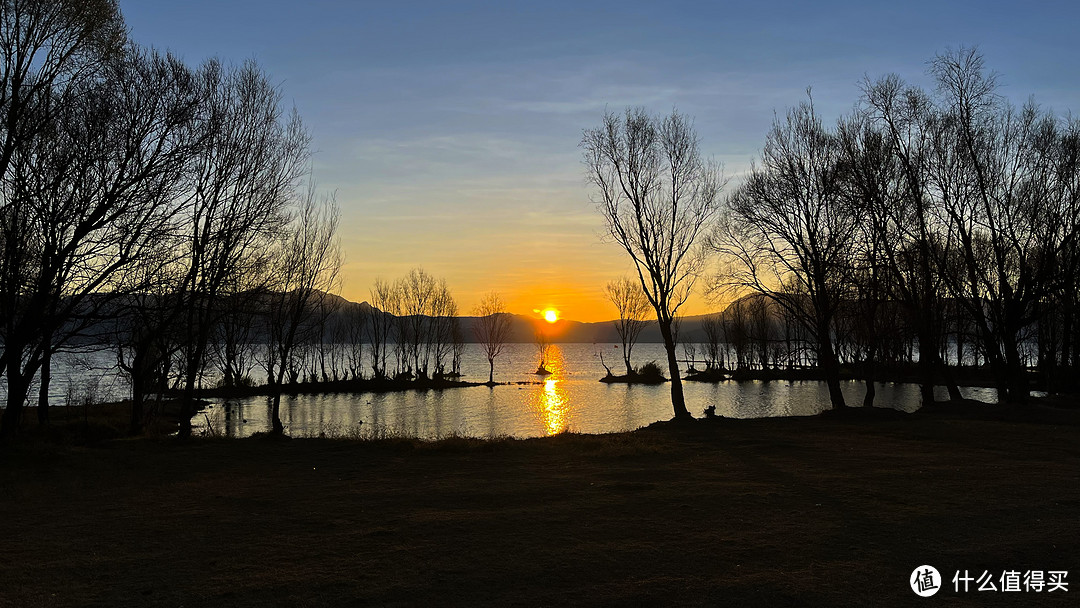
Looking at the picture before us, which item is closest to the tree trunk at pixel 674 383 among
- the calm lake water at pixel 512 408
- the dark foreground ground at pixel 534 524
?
the calm lake water at pixel 512 408

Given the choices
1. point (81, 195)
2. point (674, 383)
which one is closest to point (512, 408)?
point (674, 383)

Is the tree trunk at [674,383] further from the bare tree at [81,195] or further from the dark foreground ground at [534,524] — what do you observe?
the bare tree at [81,195]

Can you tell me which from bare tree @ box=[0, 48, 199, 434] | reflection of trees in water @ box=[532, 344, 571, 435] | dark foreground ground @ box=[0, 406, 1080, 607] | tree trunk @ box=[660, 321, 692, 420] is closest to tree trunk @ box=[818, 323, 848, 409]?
tree trunk @ box=[660, 321, 692, 420]

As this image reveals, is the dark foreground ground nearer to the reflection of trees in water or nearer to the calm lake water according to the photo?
the calm lake water

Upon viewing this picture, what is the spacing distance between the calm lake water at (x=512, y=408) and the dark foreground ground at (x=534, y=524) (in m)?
11.1

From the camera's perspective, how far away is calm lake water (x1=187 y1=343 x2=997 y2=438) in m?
29.9

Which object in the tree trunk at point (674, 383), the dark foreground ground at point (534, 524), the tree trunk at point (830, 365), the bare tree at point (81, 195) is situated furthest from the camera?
the tree trunk at point (830, 365)

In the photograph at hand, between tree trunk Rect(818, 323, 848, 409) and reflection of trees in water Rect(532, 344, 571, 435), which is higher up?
tree trunk Rect(818, 323, 848, 409)

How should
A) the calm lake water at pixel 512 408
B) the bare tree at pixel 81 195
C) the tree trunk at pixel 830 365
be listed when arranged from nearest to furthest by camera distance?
the bare tree at pixel 81 195
the tree trunk at pixel 830 365
the calm lake water at pixel 512 408

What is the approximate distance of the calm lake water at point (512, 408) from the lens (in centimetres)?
2994

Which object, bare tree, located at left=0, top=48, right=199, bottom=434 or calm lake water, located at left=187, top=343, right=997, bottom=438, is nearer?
bare tree, located at left=0, top=48, right=199, bottom=434

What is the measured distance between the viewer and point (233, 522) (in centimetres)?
827

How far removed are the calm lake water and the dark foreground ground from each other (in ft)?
36.4

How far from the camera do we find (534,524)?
7.95 meters
